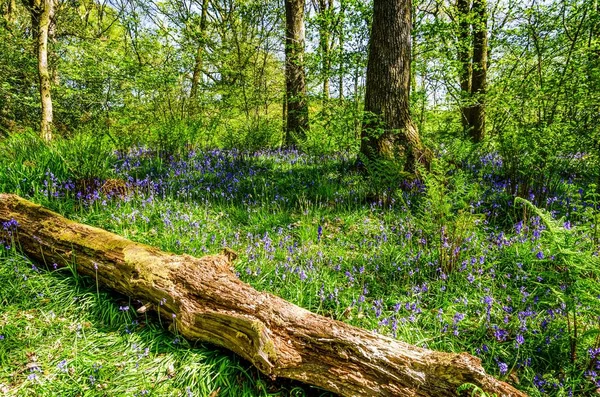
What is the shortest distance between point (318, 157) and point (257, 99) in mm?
2900

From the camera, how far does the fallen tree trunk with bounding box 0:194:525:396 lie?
67.1 inches

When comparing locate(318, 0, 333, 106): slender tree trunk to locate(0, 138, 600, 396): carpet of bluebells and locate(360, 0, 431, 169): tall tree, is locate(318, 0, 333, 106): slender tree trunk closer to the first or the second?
locate(360, 0, 431, 169): tall tree

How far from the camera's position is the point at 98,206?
4289mm

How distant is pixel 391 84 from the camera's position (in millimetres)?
5348

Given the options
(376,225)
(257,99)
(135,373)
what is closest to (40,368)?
(135,373)

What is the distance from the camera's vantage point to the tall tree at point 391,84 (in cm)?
525

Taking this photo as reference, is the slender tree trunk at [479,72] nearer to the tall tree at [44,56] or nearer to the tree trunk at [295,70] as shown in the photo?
the tree trunk at [295,70]

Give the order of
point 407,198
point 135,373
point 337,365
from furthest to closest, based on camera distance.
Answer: point 407,198
point 135,373
point 337,365

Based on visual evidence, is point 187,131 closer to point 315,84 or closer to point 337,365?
point 315,84

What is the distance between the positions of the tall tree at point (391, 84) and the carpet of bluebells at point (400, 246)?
2.08ft

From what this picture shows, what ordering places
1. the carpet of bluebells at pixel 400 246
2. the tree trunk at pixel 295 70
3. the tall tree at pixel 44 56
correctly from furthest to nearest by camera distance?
the tree trunk at pixel 295 70, the tall tree at pixel 44 56, the carpet of bluebells at pixel 400 246

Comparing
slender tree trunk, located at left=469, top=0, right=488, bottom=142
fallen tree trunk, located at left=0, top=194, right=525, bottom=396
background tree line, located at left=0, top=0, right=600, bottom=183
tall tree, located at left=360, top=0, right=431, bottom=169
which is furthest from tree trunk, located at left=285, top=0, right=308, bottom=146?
fallen tree trunk, located at left=0, top=194, right=525, bottom=396

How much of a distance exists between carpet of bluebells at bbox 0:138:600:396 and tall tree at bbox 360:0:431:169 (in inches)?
24.9

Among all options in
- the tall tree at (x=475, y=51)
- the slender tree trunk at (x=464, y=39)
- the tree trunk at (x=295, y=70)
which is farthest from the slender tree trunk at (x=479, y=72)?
the tree trunk at (x=295, y=70)
